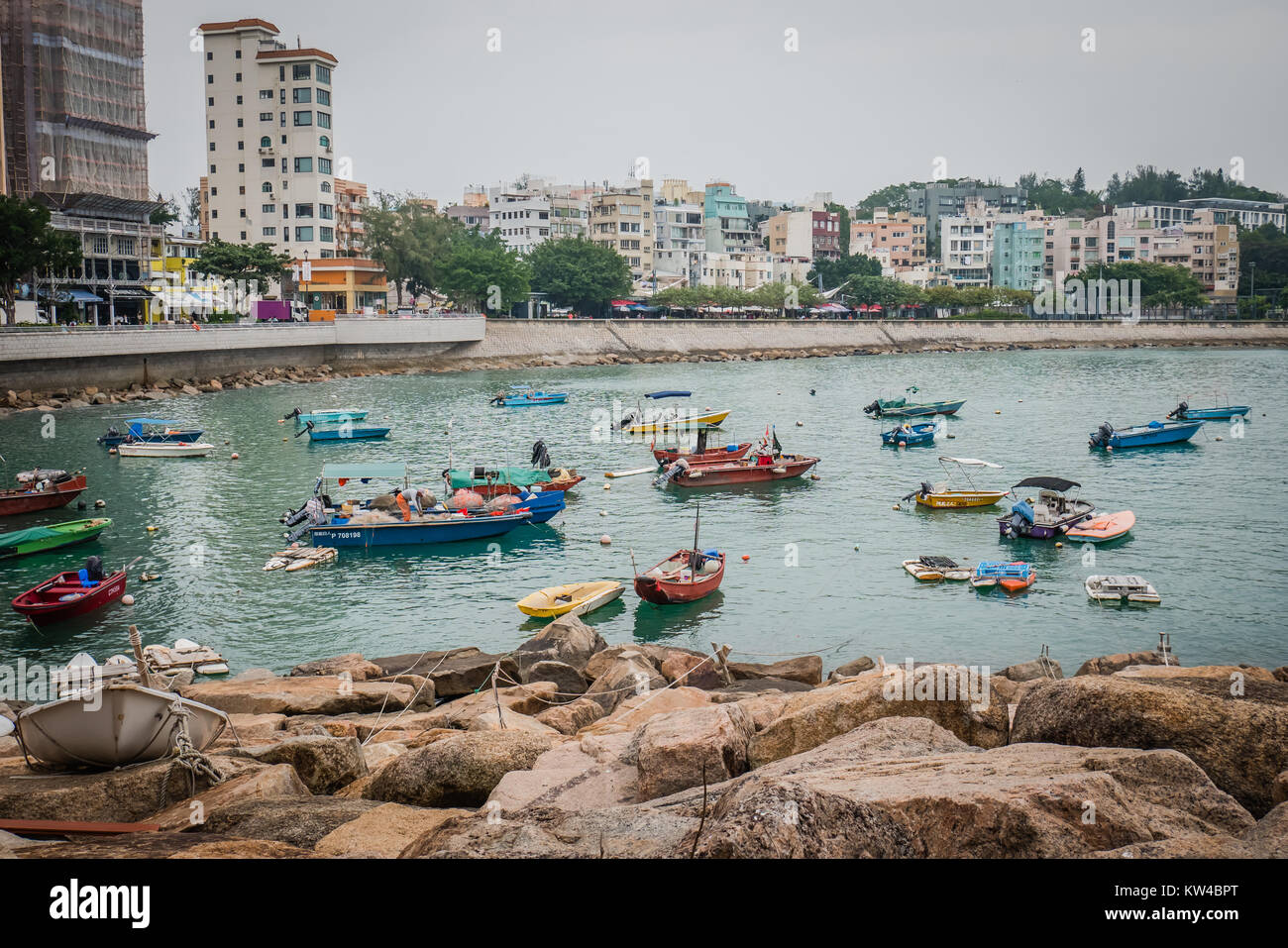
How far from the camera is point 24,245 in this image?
2336 inches

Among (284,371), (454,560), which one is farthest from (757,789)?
(284,371)

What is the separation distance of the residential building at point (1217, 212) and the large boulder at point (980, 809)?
169577 millimetres

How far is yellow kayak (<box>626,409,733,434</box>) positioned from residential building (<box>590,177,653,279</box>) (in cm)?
8540

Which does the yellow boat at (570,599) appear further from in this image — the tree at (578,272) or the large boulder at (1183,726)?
the tree at (578,272)

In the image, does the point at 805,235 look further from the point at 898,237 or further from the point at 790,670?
the point at 790,670

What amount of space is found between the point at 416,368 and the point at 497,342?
10.4 m

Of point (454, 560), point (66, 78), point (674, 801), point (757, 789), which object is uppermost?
point (66, 78)

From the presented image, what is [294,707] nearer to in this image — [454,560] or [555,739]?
[555,739]

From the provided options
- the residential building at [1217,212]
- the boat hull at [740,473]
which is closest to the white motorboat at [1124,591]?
the boat hull at [740,473]

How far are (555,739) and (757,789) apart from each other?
228 inches

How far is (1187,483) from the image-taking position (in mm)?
40031

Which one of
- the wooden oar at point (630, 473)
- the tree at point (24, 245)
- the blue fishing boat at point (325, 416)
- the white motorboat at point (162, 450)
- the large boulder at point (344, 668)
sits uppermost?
the tree at point (24, 245)

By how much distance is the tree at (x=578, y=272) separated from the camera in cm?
11800

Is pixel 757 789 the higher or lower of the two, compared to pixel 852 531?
higher
